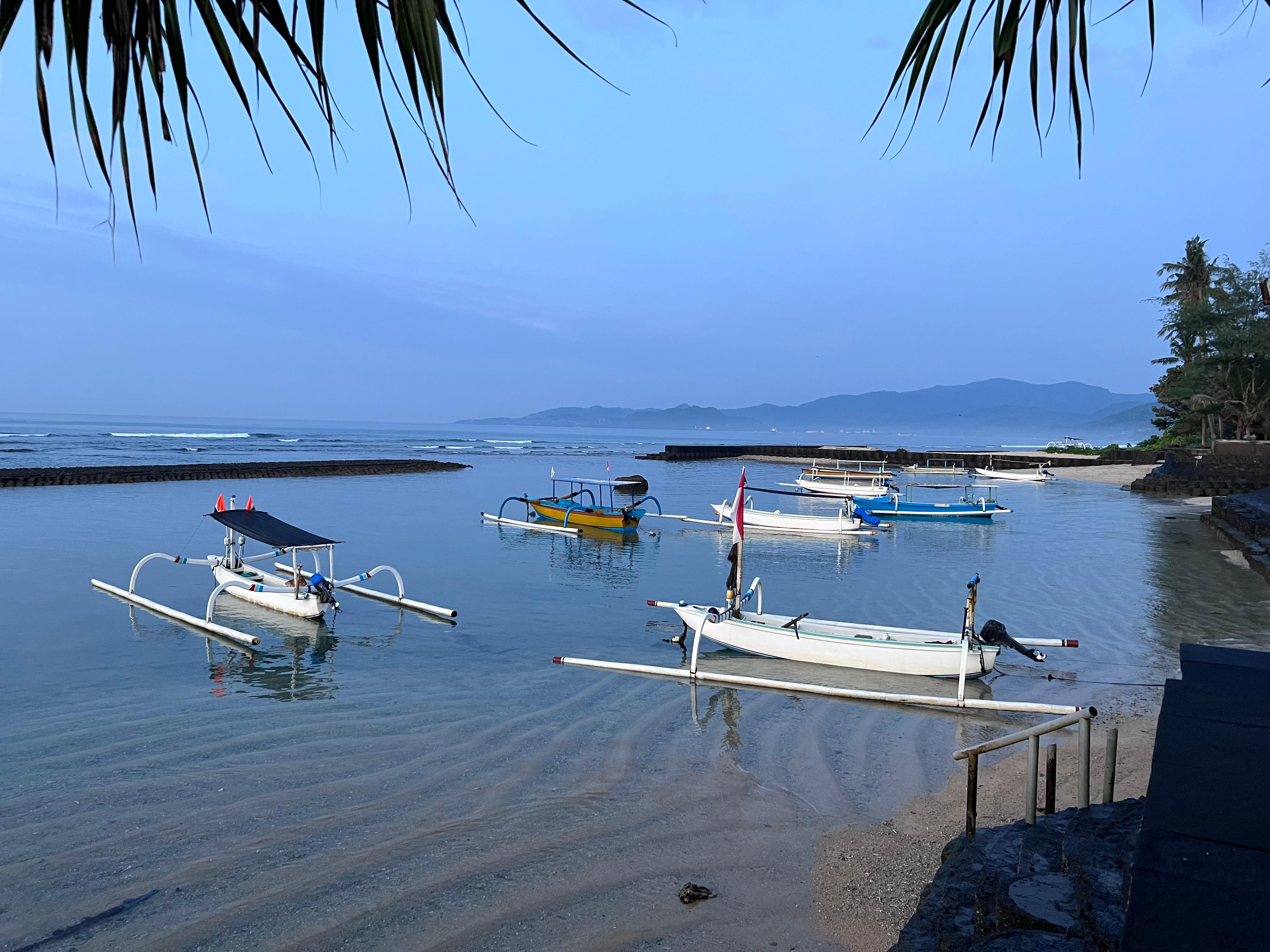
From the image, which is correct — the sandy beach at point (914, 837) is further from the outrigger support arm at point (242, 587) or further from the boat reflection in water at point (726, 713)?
the outrigger support arm at point (242, 587)

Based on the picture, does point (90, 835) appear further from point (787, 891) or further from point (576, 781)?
point (787, 891)

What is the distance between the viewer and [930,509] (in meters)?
40.1

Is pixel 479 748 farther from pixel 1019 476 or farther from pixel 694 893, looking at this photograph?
pixel 1019 476

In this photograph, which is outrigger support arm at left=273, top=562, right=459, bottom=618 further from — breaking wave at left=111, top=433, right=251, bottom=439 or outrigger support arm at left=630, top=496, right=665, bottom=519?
breaking wave at left=111, top=433, right=251, bottom=439

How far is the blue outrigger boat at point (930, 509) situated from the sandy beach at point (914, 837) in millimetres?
29493

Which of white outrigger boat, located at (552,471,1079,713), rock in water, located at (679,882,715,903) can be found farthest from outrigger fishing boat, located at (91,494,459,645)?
rock in water, located at (679,882,715,903)

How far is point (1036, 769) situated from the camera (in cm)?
614

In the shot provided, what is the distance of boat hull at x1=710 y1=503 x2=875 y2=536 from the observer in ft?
→ 111

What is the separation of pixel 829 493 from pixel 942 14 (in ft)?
157

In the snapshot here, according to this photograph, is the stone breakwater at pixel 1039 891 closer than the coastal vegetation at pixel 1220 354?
Yes

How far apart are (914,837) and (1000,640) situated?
583 cm

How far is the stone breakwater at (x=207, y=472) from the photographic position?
49094 mm

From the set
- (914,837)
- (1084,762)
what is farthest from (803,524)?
(1084,762)

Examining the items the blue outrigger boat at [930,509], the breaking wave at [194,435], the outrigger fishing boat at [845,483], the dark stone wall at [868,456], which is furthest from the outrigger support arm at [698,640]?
the breaking wave at [194,435]
